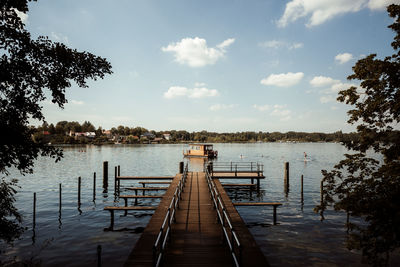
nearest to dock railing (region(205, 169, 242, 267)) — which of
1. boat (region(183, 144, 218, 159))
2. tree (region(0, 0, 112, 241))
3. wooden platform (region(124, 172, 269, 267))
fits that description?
wooden platform (region(124, 172, 269, 267))

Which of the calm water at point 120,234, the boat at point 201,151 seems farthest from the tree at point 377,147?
the boat at point 201,151

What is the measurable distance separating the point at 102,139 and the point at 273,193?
17736cm

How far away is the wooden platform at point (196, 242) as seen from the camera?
763 cm

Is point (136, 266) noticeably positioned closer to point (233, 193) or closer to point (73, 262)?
point (73, 262)

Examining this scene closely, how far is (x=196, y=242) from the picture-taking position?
906 centimetres

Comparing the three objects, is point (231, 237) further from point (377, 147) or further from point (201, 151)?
point (201, 151)

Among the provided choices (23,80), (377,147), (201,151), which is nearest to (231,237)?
(377,147)

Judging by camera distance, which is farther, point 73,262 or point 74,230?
point 74,230

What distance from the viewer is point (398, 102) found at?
621 cm

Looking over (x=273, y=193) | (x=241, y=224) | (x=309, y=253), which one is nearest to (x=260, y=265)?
(x=241, y=224)

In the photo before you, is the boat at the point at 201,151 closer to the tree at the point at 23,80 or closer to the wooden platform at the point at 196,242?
the wooden platform at the point at 196,242

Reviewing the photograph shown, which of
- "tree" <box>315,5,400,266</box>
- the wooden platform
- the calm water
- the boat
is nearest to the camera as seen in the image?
"tree" <box>315,5,400,266</box>

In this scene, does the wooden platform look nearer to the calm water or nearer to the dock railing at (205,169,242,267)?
the dock railing at (205,169,242,267)

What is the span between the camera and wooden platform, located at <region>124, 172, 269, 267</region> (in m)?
7.63
